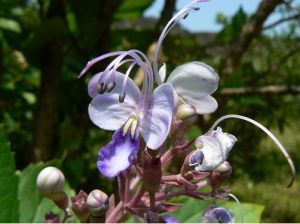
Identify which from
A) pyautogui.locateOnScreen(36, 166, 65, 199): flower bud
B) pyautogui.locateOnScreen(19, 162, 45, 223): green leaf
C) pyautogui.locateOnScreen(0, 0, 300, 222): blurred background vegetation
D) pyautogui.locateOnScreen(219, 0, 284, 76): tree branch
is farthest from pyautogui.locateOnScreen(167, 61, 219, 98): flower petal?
pyautogui.locateOnScreen(219, 0, 284, 76): tree branch

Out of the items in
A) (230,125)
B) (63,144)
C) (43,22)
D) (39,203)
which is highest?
(43,22)

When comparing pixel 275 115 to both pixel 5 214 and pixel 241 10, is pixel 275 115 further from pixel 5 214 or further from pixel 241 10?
pixel 5 214

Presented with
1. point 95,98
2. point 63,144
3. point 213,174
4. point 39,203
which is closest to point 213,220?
point 213,174

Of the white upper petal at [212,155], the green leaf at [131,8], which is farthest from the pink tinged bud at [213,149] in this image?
the green leaf at [131,8]

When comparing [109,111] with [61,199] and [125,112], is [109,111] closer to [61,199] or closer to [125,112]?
[125,112]

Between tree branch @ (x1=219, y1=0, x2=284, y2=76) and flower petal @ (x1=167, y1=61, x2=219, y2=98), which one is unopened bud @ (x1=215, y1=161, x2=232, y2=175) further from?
tree branch @ (x1=219, y1=0, x2=284, y2=76)
